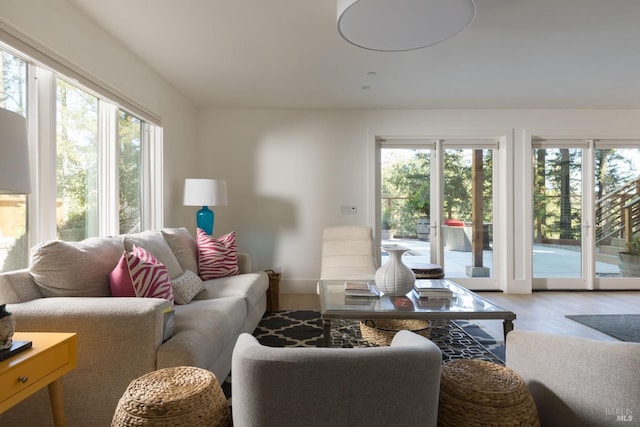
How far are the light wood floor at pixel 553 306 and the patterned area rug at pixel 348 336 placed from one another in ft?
0.89

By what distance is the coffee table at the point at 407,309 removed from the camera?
2014 millimetres

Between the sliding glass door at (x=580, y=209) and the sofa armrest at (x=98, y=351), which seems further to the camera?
the sliding glass door at (x=580, y=209)

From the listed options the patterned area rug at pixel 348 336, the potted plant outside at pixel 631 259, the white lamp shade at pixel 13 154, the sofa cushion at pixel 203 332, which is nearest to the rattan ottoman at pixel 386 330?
the patterned area rug at pixel 348 336

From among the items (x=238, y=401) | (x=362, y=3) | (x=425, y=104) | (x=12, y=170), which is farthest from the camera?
(x=425, y=104)

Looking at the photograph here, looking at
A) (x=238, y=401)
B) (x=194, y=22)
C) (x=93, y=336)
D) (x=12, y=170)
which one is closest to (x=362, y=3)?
(x=194, y=22)

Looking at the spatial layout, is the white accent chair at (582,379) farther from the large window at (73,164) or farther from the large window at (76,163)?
the large window at (76,163)

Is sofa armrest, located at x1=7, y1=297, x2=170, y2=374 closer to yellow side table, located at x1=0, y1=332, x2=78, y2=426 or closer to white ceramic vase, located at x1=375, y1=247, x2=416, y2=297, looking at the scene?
yellow side table, located at x1=0, y1=332, x2=78, y2=426

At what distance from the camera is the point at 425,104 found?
439 centimetres

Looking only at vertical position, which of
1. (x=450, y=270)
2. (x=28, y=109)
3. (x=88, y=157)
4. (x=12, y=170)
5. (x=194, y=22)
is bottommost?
(x=450, y=270)

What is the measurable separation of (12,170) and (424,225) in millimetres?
4308

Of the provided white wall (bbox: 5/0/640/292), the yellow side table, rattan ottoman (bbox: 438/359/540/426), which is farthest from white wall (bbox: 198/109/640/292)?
rattan ottoman (bbox: 438/359/540/426)

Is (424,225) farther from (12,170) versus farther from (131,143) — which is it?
(12,170)

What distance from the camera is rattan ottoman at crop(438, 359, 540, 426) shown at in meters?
0.97

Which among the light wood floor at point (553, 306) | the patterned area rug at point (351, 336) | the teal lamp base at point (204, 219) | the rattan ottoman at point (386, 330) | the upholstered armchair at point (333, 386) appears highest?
the teal lamp base at point (204, 219)
